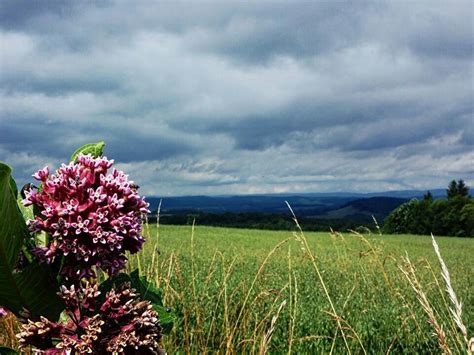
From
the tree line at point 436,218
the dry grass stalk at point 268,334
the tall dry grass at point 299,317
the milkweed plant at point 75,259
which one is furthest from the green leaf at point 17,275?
the tree line at point 436,218

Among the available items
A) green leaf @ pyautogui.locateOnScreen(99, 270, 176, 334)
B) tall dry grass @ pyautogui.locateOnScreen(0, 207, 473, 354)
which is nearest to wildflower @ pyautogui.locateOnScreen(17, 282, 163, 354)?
green leaf @ pyautogui.locateOnScreen(99, 270, 176, 334)

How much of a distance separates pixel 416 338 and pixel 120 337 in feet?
13.8

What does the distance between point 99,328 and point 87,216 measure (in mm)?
297

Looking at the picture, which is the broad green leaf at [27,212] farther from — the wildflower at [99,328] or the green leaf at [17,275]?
the wildflower at [99,328]

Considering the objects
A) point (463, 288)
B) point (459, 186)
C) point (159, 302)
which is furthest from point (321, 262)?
point (459, 186)

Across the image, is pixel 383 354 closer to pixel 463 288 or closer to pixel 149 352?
pixel 149 352

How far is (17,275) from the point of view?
55.2 inches

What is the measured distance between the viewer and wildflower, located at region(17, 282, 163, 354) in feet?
4.39

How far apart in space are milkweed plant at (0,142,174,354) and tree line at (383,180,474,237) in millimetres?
34399

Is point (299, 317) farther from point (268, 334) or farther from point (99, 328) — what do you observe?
point (99, 328)

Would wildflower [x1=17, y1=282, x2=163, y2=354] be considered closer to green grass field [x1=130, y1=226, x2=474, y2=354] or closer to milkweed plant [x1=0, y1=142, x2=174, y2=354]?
milkweed plant [x1=0, y1=142, x2=174, y2=354]

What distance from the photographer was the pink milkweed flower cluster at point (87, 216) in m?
1.39

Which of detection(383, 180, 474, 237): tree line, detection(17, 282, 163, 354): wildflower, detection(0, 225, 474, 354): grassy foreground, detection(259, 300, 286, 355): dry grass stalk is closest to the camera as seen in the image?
detection(17, 282, 163, 354): wildflower

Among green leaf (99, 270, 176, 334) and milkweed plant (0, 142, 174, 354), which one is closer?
milkweed plant (0, 142, 174, 354)
